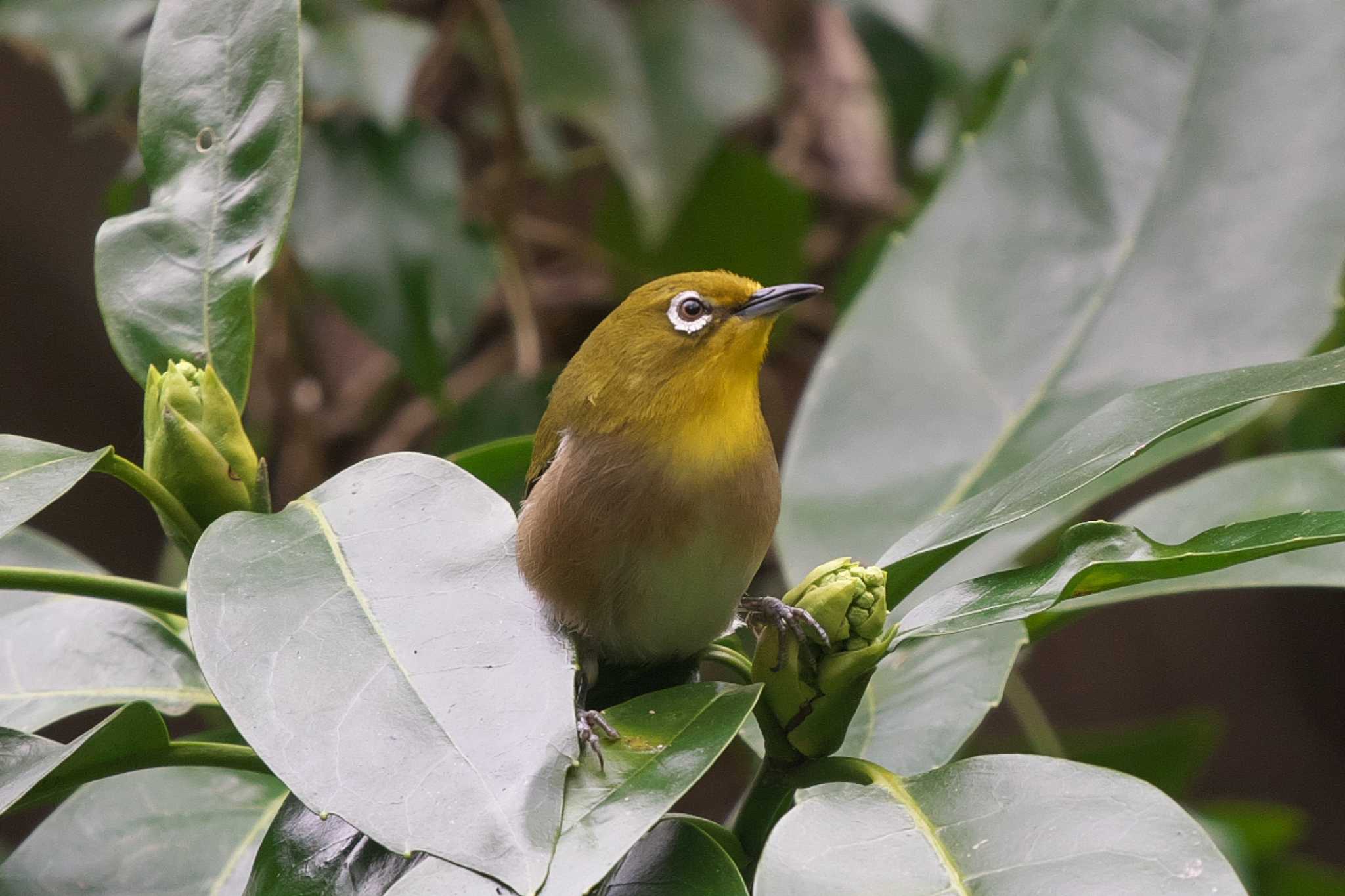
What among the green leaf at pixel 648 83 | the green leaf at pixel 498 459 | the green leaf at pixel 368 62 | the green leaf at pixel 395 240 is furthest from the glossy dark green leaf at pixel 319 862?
the green leaf at pixel 648 83

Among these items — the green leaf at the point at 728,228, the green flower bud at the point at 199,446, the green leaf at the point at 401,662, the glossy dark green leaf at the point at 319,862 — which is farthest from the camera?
the green leaf at the point at 728,228

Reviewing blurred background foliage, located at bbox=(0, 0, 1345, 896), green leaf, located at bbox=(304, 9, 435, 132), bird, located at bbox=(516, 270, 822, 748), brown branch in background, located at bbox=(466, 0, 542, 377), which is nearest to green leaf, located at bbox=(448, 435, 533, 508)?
bird, located at bbox=(516, 270, 822, 748)

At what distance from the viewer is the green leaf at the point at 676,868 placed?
1.33m

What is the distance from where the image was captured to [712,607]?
2.06 meters

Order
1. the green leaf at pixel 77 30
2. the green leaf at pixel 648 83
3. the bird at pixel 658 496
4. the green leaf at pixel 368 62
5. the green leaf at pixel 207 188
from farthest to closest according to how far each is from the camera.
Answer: the green leaf at pixel 648 83 < the green leaf at pixel 368 62 < the green leaf at pixel 77 30 < the bird at pixel 658 496 < the green leaf at pixel 207 188

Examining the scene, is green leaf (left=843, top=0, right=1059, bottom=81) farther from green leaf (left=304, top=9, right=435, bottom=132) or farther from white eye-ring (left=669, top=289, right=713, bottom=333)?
white eye-ring (left=669, top=289, right=713, bottom=333)

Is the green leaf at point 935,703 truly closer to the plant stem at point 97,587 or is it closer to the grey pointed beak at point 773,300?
Answer: the grey pointed beak at point 773,300

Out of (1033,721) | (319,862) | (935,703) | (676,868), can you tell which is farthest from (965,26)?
(319,862)

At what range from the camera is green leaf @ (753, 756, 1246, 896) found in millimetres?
1253

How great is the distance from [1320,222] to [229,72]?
1824 millimetres

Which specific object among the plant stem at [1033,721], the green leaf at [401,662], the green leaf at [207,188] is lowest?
the plant stem at [1033,721]

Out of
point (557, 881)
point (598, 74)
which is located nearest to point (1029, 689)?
point (598, 74)

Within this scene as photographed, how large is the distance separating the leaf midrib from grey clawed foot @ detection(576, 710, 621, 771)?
0.95m

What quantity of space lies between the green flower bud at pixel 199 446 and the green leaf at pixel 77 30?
2116 mm
